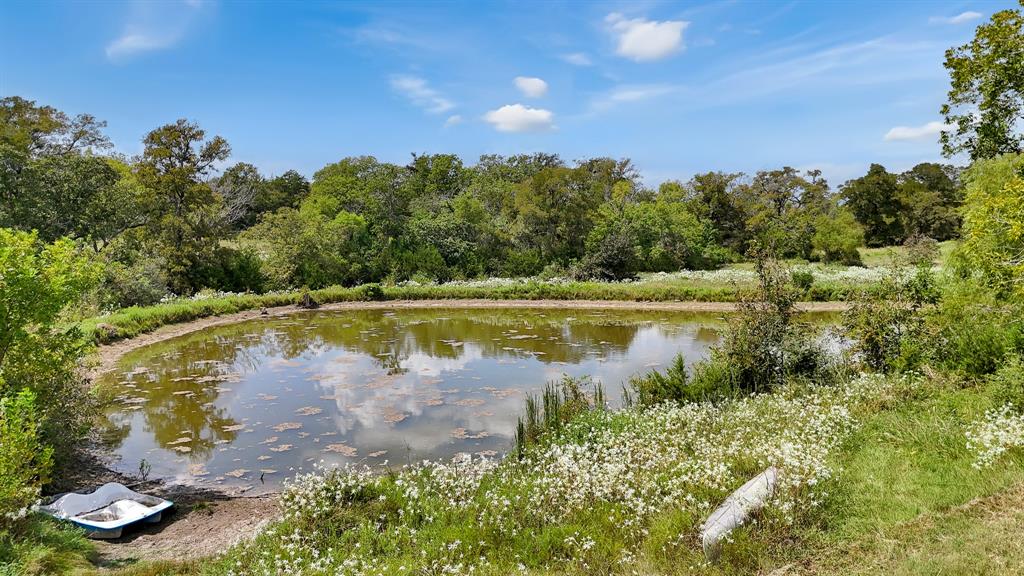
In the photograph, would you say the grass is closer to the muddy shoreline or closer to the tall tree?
the muddy shoreline

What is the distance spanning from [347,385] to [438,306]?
16.7 metres

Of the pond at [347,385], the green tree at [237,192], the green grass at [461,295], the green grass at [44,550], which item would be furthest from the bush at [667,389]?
the green tree at [237,192]

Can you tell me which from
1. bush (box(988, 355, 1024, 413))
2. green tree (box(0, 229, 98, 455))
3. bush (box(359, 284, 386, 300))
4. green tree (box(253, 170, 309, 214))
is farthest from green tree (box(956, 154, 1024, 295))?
green tree (box(253, 170, 309, 214))

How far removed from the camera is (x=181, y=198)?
107 ft

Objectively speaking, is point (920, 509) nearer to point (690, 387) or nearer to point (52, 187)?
point (690, 387)

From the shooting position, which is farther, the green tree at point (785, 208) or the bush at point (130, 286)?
the green tree at point (785, 208)

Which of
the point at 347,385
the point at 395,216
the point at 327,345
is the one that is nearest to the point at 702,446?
the point at 347,385

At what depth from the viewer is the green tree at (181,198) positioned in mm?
31203

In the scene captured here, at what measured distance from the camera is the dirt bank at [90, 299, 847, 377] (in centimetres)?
2216

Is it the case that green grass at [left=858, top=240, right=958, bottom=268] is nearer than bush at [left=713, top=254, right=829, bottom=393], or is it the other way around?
bush at [left=713, top=254, right=829, bottom=393]

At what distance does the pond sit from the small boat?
64.2 inches

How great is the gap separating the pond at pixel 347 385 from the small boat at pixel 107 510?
1631mm

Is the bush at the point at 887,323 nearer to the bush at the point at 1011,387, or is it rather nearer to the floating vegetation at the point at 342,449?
the bush at the point at 1011,387

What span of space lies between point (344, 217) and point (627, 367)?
28.7 metres
